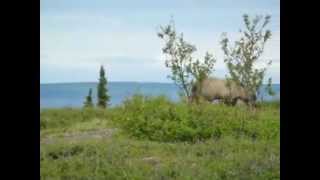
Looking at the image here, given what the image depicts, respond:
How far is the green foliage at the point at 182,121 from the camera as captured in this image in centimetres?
220

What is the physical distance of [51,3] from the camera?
203 centimetres

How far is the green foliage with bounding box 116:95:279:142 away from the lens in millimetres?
2203

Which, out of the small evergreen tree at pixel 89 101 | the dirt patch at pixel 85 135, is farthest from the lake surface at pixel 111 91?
the dirt patch at pixel 85 135

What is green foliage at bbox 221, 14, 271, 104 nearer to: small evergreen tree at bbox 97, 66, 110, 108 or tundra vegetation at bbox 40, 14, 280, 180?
tundra vegetation at bbox 40, 14, 280, 180

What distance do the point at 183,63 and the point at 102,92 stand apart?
0.41m

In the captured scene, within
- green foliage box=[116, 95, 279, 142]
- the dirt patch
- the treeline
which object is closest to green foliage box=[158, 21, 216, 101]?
the treeline

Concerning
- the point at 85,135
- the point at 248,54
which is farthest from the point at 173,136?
the point at 248,54
